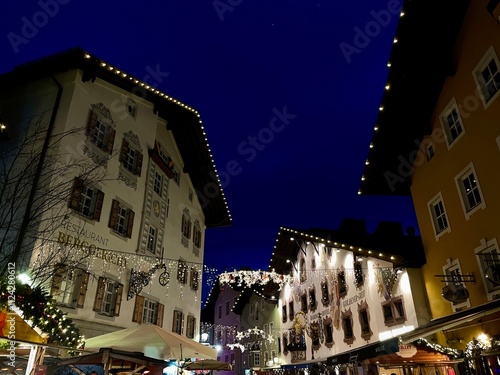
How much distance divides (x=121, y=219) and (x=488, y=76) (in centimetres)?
1376

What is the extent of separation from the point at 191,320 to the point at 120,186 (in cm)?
903

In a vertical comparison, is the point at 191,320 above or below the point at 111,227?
below

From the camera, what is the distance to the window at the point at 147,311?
15.9m

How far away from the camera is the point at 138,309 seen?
16000mm

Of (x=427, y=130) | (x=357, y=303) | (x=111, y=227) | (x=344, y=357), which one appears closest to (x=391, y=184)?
(x=427, y=130)

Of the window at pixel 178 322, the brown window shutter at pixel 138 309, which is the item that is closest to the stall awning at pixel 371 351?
the brown window shutter at pixel 138 309

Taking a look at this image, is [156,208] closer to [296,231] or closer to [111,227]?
[111,227]

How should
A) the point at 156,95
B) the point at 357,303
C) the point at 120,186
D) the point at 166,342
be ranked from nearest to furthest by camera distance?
the point at 166,342 < the point at 120,186 < the point at 156,95 < the point at 357,303

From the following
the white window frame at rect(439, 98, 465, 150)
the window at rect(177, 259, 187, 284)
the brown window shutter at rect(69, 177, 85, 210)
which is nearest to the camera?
the white window frame at rect(439, 98, 465, 150)

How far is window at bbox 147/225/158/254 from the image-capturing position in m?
17.7

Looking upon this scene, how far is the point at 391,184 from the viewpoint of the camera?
17359 millimetres

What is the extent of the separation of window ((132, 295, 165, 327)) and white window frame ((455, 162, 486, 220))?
1245 centimetres

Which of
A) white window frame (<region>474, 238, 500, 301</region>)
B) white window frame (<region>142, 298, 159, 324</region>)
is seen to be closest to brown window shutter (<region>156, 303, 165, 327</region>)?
white window frame (<region>142, 298, 159, 324</region>)

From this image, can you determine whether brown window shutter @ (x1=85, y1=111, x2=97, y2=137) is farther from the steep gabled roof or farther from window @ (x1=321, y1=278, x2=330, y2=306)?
window @ (x1=321, y1=278, x2=330, y2=306)
